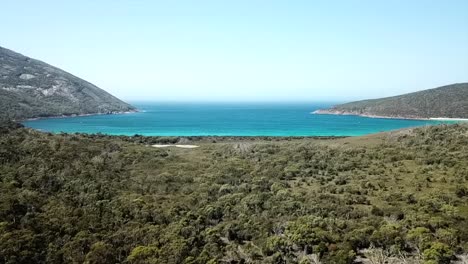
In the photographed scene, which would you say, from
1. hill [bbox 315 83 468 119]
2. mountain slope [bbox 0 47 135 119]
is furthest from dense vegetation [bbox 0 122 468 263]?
mountain slope [bbox 0 47 135 119]

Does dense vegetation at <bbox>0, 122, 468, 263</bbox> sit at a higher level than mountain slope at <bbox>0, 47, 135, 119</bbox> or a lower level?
lower

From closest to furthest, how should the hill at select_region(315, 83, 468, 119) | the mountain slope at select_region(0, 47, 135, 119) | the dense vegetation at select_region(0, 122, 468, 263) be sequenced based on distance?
the dense vegetation at select_region(0, 122, 468, 263)
the hill at select_region(315, 83, 468, 119)
the mountain slope at select_region(0, 47, 135, 119)

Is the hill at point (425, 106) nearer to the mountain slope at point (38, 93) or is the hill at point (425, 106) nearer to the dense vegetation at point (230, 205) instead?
the dense vegetation at point (230, 205)

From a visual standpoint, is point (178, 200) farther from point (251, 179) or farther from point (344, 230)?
point (344, 230)

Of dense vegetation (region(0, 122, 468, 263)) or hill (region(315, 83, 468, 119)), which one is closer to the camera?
dense vegetation (region(0, 122, 468, 263))

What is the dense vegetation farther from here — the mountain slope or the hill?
the mountain slope

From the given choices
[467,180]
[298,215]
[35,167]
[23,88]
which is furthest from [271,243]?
[23,88]
